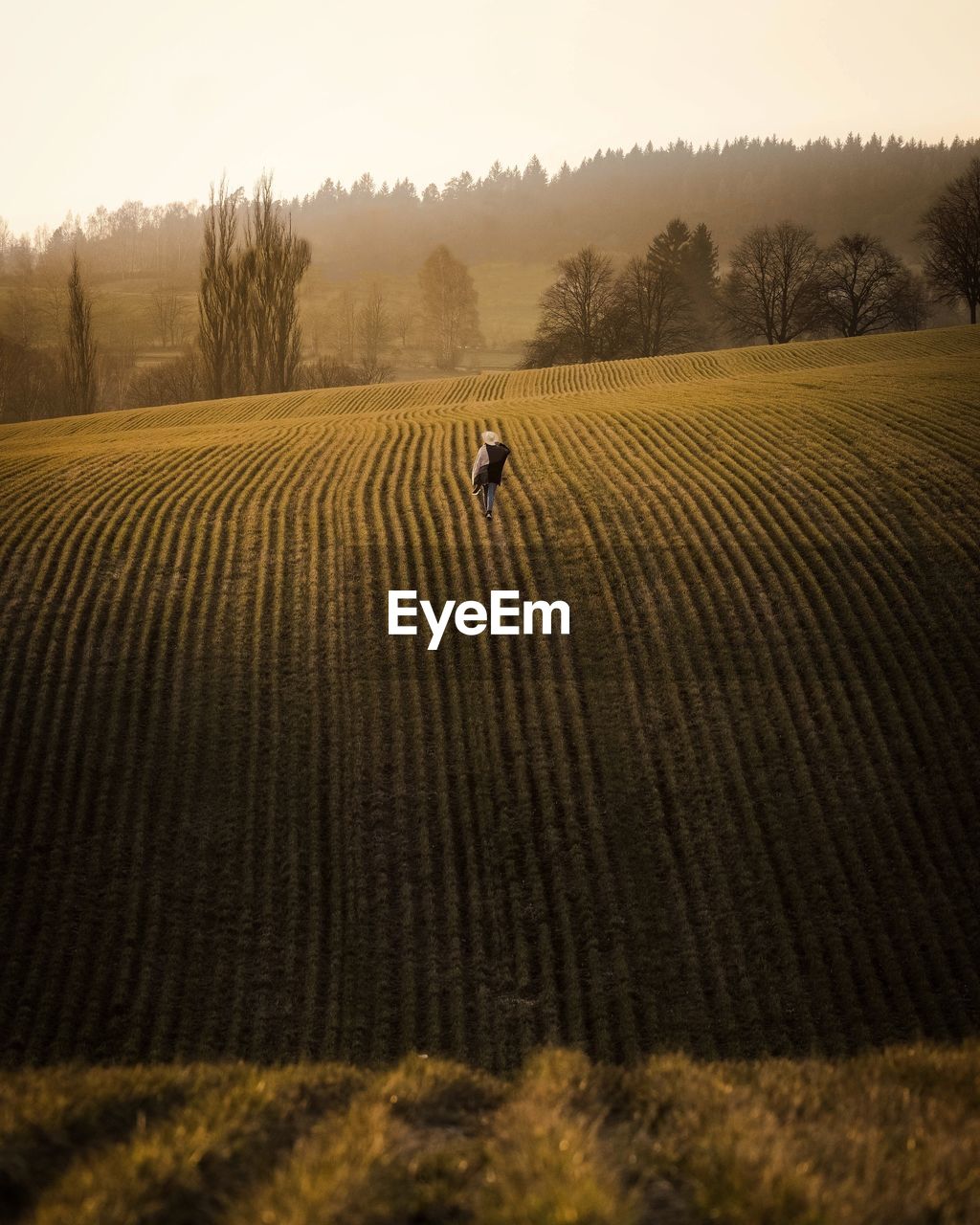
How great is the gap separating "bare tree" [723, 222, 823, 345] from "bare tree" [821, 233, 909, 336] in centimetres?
110

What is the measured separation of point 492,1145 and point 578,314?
239 feet

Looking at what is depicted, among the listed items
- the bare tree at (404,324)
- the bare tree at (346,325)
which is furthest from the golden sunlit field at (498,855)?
the bare tree at (404,324)

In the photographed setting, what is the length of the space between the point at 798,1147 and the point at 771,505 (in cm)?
1809

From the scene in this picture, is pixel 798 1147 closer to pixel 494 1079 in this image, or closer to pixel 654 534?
pixel 494 1079

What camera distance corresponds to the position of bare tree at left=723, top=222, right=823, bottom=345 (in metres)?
70.2

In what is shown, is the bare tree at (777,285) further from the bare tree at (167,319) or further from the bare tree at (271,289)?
the bare tree at (167,319)

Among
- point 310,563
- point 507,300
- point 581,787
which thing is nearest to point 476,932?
point 581,787

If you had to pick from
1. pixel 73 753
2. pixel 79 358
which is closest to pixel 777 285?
pixel 79 358

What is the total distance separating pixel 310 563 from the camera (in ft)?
65.6

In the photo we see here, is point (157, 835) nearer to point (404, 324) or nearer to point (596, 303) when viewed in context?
point (596, 303)

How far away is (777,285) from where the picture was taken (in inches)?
2822

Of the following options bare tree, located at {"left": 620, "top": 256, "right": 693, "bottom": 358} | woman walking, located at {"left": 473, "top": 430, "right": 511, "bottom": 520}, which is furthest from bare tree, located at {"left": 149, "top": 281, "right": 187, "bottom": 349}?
woman walking, located at {"left": 473, "top": 430, "right": 511, "bottom": 520}

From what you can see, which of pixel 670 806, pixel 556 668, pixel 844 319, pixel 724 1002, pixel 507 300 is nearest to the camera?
pixel 724 1002

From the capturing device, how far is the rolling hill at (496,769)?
11.4 meters
